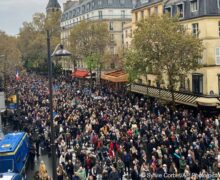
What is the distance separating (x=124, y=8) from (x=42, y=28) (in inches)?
1284

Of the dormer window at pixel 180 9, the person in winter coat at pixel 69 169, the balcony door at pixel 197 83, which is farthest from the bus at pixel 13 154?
the dormer window at pixel 180 9

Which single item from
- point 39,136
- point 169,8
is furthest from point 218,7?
point 39,136

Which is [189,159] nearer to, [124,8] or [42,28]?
[124,8]

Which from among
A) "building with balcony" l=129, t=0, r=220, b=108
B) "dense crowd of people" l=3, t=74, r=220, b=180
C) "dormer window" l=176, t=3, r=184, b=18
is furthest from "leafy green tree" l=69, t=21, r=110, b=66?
"dense crowd of people" l=3, t=74, r=220, b=180

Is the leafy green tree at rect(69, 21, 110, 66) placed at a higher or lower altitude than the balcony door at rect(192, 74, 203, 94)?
higher

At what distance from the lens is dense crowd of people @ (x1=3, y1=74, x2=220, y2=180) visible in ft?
59.6

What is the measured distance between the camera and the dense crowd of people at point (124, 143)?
18172 mm

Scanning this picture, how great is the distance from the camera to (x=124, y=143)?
Result: 22688 millimetres

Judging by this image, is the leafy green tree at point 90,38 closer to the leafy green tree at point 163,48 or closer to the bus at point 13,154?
the leafy green tree at point 163,48

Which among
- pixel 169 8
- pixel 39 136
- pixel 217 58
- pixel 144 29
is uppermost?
pixel 169 8

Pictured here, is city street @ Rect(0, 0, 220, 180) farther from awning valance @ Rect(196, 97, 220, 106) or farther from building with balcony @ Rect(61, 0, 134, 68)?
building with balcony @ Rect(61, 0, 134, 68)

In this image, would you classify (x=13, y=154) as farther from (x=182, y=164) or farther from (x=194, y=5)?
(x=194, y=5)

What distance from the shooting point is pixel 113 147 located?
2270 centimetres

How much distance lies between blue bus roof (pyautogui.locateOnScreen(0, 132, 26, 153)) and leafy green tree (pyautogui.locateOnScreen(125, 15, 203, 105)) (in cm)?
1381
